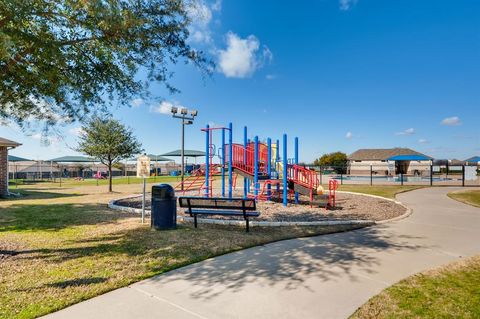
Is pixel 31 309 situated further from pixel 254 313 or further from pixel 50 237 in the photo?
pixel 50 237

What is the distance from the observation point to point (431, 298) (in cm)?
365

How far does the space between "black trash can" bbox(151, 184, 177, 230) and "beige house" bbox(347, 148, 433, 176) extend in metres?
41.9

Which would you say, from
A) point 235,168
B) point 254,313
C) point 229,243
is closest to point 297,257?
point 229,243

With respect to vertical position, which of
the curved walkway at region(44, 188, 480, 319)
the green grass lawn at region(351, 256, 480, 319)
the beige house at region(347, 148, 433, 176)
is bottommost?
the curved walkway at region(44, 188, 480, 319)

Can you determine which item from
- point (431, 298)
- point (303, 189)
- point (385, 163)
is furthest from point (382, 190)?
point (385, 163)

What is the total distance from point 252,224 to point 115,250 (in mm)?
3556

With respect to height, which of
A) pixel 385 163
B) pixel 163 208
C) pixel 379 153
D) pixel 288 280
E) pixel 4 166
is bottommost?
pixel 288 280

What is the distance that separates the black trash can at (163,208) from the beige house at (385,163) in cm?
4195

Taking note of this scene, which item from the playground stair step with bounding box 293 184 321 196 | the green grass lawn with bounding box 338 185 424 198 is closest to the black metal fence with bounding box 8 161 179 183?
the green grass lawn with bounding box 338 185 424 198

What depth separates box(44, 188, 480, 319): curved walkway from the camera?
11.1ft

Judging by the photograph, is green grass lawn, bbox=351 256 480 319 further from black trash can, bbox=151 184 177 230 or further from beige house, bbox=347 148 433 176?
beige house, bbox=347 148 433 176

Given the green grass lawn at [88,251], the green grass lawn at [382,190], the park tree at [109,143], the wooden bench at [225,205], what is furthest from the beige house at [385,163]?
the green grass lawn at [88,251]

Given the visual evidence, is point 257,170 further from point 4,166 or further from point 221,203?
point 4,166

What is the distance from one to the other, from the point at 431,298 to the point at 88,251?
562 cm
